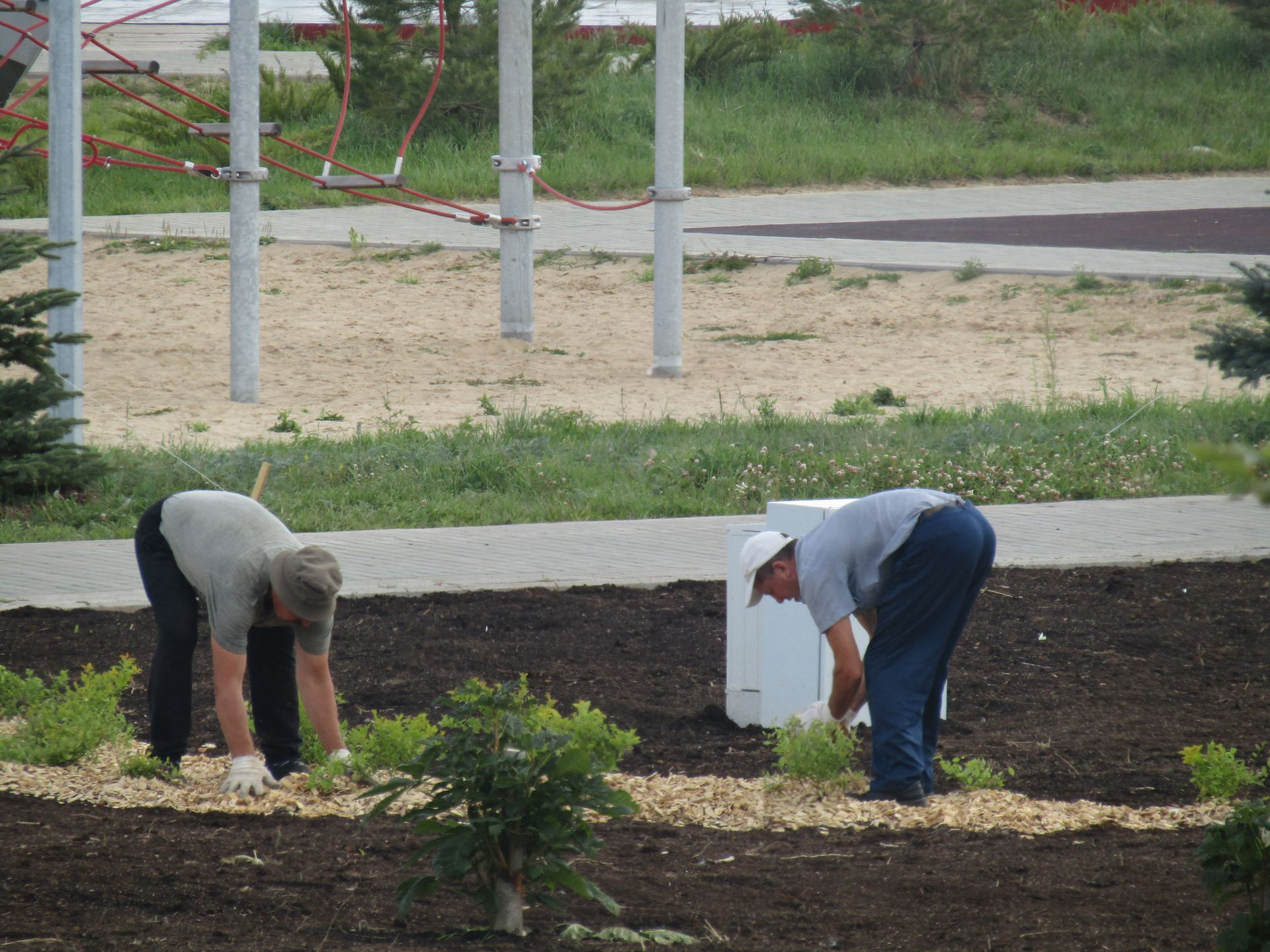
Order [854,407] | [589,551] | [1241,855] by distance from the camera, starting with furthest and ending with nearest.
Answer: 1. [854,407]
2. [589,551]
3. [1241,855]

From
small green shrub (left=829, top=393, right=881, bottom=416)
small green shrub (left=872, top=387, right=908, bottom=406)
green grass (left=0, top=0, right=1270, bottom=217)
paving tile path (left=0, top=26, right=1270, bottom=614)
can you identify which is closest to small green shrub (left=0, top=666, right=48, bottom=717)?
paving tile path (left=0, top=26, right=1270, bottom=614)

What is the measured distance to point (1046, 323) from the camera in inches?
575

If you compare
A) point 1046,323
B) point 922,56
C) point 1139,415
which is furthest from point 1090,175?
point 1139,415

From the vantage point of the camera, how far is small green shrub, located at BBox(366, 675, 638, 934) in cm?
316

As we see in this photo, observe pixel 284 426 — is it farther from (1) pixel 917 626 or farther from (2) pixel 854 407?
(1) pixel 917 626

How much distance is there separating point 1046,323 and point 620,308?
452 centimetres

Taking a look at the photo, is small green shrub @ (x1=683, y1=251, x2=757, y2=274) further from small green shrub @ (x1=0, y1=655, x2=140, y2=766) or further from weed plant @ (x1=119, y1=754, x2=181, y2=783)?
weed plant @ (x1=119, y1=754, x2=181, y2=783)

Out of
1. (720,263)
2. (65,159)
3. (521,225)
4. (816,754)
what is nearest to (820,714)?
(816,754)

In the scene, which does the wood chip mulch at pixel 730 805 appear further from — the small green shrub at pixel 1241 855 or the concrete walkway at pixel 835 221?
the concrete walkway at pixel 835 221

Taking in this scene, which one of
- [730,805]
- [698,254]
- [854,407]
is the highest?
[698,254]

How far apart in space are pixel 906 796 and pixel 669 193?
29.7 feet

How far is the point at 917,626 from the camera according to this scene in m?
4.69

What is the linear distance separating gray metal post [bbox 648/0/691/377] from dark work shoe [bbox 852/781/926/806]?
8.69 metres

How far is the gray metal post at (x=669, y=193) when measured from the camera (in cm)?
1287
